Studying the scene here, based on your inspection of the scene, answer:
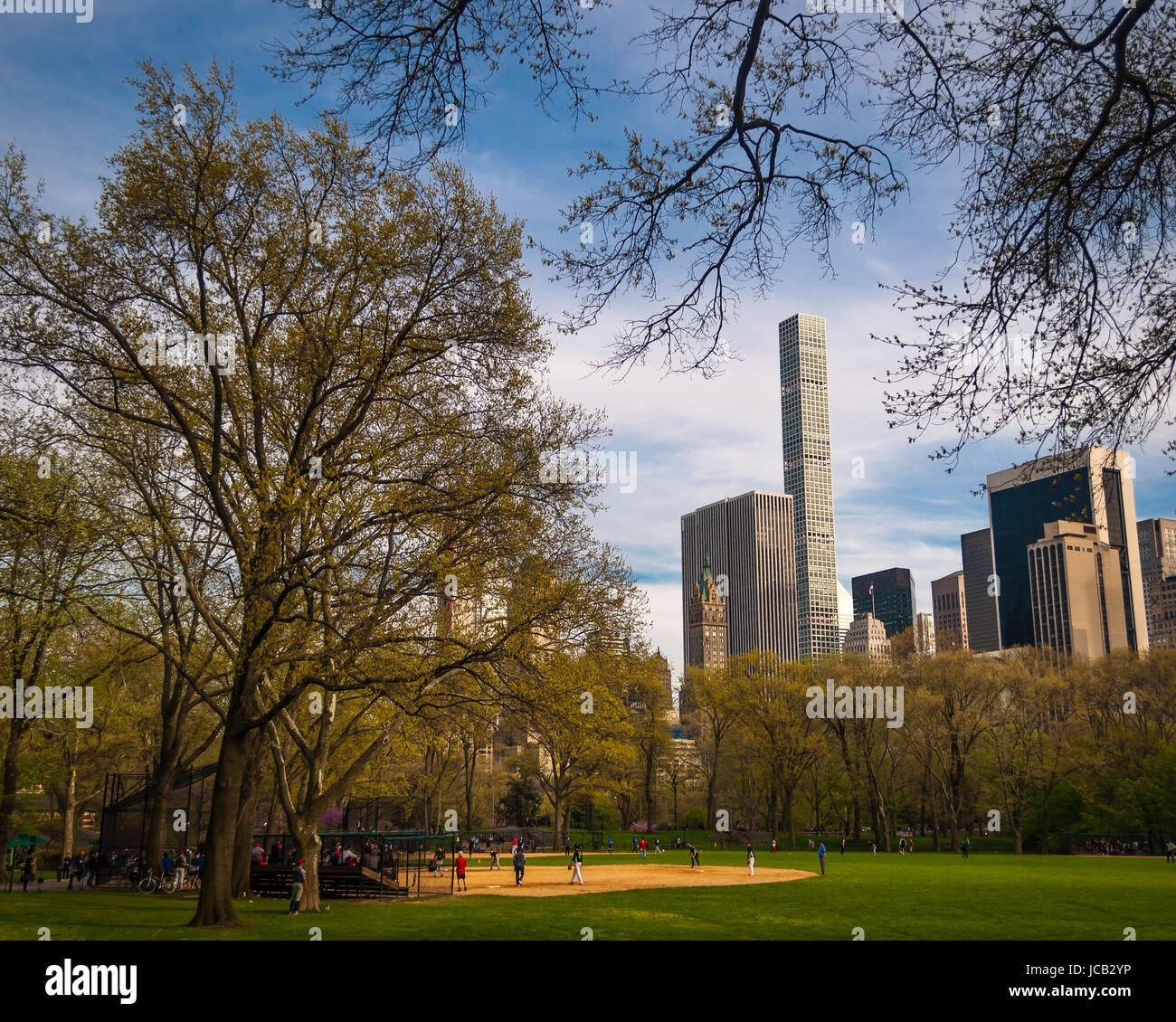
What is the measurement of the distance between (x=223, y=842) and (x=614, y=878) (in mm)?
22642

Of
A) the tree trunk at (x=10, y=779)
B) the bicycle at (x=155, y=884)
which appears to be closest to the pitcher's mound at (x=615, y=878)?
the bicycle at (x=155, y=884)

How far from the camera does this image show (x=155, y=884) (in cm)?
2992

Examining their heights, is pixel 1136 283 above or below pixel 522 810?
above

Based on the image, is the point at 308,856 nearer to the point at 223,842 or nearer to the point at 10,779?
the point at 223,842

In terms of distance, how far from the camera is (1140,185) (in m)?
9.70

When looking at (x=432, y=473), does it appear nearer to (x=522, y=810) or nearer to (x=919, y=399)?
(x=919, y=399)

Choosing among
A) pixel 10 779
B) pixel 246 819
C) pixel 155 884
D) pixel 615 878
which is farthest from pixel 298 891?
pixel 615 878

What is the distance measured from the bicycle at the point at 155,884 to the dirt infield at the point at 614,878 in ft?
33.9

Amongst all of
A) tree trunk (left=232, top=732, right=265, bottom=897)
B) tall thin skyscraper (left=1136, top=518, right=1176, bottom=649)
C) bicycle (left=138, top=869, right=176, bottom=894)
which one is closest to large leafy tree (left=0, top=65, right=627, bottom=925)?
tree trunk (left=232, top=732, right=265, bottom=897)

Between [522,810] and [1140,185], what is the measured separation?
86.3 metres

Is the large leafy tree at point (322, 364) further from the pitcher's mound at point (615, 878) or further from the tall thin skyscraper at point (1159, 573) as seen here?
the tall thin skyscraper at point (1159, 573)

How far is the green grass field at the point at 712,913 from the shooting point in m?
17.8
